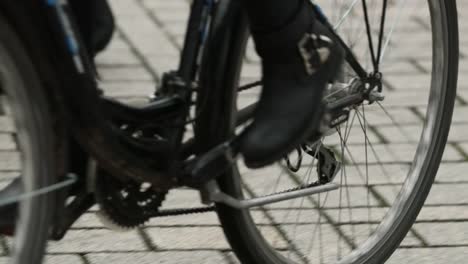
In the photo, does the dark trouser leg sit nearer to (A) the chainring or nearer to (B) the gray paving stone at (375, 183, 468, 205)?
(A) the chainring

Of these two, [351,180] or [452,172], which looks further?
[452,172]

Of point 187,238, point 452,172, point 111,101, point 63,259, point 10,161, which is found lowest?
point 452,172

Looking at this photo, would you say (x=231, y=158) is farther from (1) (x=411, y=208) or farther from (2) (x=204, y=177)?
(1) (x=411, y=208)

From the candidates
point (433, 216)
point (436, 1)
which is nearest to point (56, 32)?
point (436, 1)

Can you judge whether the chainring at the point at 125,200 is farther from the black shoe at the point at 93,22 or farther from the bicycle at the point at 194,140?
the black shoe at the point at 93,22

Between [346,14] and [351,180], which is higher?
[346,14]

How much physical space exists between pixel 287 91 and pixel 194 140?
248mm

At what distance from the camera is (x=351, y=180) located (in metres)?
4.30

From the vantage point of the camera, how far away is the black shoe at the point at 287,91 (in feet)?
9.52

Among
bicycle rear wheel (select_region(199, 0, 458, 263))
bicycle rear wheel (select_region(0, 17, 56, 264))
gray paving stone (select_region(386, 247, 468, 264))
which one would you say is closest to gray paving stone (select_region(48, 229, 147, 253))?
bicycle rear wheel (select_region(199, 0, 458, 263))

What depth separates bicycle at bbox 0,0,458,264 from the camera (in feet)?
8.36

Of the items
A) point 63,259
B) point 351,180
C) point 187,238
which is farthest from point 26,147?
point 351,180

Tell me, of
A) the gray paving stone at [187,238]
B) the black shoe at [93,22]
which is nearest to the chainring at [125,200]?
the black shoe at [93,22]

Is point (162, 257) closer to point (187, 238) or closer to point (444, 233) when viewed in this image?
point (187, 238)
